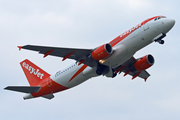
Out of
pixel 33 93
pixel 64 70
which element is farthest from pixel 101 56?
pixel 33 93

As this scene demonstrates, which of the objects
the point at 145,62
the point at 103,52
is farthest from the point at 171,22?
the point at 145,62

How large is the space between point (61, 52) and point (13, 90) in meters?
8.59

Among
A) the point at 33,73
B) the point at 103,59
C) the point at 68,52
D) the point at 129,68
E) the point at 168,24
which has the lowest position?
the point at 129,68

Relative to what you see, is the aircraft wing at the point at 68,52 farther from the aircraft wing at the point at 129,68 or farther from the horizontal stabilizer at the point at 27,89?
the horizontal stabilizer at the point at 27,89

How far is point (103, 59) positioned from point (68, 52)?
3.89 meters

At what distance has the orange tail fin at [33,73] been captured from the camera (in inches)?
1674

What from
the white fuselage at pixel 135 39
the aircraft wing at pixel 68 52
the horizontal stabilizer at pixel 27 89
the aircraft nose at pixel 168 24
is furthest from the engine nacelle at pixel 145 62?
the horizontal stabilizer at pixel 27 89

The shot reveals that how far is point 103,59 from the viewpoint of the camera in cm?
3484

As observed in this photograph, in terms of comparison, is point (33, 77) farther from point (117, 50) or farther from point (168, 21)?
point (168, 21)

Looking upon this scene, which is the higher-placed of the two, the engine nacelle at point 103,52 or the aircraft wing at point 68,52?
the aircraft wing at point 68,52

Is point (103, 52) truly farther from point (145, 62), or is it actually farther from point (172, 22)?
point (145, 62)

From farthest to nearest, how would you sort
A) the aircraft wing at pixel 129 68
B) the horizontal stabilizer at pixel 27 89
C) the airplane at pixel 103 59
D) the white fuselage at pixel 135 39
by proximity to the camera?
the aircraft wing at pixel 129 68 < the horizontal stabilizer at pixel 27 89 < the airplane at pixel 103 59 < the white fuselage at pixel 135 39

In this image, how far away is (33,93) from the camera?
41062mm

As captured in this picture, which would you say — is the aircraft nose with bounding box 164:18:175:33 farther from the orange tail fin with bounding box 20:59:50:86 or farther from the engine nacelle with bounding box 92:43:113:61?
the orange tail fin with bounding box 20:59:50:86
